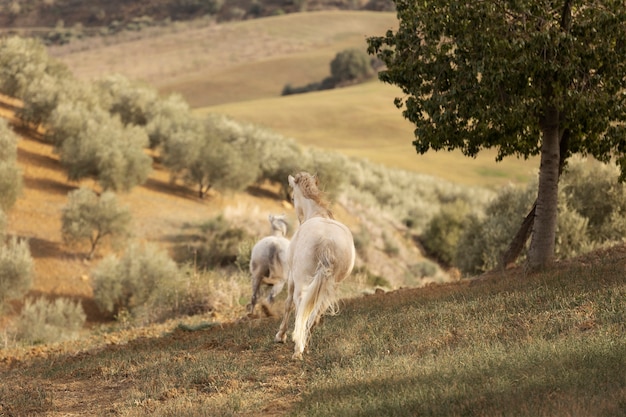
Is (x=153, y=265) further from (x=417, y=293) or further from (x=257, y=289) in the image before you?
(x=417, y=293)

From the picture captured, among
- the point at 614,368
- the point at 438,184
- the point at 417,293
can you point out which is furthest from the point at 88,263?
the point at 438,184

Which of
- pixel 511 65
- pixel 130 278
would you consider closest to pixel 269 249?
pixel 511 65

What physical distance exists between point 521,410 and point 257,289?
9.85m

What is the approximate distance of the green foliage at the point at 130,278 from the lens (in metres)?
26.0

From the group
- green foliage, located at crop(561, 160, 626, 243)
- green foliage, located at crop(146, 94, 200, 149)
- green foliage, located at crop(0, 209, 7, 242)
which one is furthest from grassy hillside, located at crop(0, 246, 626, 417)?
green foliage, located at crop(146, 94, 200, 149)

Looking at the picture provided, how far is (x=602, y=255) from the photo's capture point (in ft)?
52.6

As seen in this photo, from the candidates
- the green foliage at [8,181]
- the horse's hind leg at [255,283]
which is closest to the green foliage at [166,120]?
the green foliage at [8,181]

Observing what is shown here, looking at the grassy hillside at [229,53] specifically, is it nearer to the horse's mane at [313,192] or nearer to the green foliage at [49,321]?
the green foliage at [49,321]

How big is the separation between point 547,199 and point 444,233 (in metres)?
24.6

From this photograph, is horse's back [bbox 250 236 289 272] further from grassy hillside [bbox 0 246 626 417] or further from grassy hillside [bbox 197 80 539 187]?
grassy hillside [bbox 197 80 539 187]

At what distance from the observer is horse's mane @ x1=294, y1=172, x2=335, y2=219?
11758mm

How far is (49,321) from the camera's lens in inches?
923

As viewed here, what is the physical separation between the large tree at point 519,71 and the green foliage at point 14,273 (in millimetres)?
14792

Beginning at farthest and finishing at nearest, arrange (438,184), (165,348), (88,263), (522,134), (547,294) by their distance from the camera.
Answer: (438,184)
(88,263)
(522,134)
(165,348)
(547,294)
